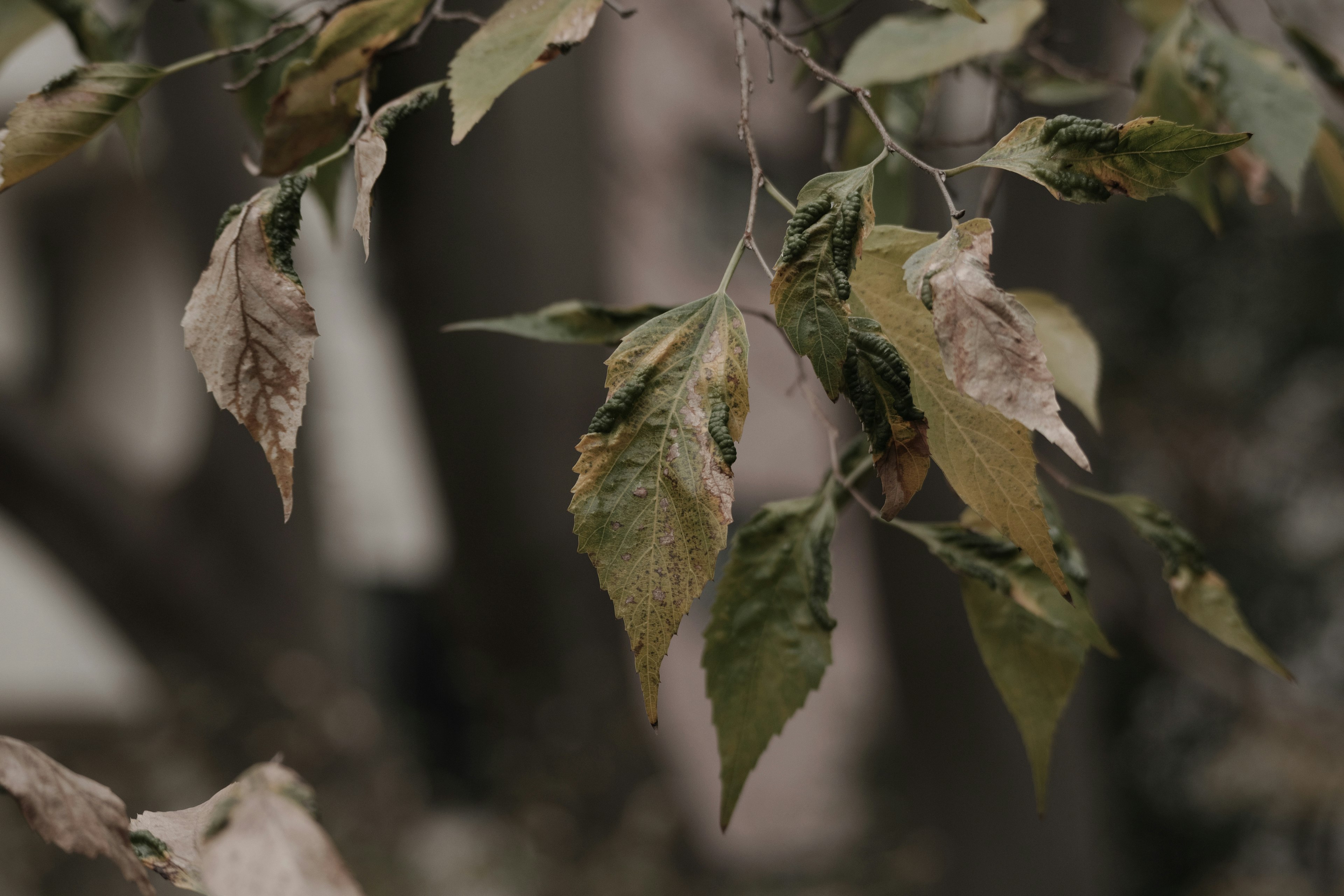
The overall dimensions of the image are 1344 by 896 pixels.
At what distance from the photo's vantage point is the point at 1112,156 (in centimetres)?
28

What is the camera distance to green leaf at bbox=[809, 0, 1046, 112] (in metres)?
0.50

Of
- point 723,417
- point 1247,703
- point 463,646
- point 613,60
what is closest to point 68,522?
point 463,646

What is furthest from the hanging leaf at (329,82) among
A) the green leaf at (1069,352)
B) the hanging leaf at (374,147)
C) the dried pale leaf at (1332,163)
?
the dried pale leaf at (1332,163)

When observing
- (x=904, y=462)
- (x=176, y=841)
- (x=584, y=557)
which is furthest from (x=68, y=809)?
(x=584, y=557)

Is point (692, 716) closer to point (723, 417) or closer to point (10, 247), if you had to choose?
point (10, 247)

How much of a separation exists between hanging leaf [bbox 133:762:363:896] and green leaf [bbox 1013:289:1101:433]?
1.18 ft

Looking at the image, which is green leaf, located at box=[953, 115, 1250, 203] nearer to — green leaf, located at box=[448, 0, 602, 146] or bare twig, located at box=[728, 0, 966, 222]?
bare twig, located at box=[728, 0, 966, 222]

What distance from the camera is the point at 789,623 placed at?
0.39m

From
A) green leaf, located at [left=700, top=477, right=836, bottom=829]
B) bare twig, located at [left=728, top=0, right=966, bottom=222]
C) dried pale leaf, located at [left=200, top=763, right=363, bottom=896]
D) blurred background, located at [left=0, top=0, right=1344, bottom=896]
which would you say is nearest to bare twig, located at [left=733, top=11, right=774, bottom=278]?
bare twig, located at [left=728, top=0, right=966, bottom=222]

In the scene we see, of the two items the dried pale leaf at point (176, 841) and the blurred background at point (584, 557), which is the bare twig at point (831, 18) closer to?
the blurred background at point (584, 557)

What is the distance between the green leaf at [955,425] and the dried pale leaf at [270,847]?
0.67 feet

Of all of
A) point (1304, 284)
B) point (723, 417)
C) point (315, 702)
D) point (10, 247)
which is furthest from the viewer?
point (10, 247)

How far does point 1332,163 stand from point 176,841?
688 mm

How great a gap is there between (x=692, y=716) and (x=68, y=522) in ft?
12.3
